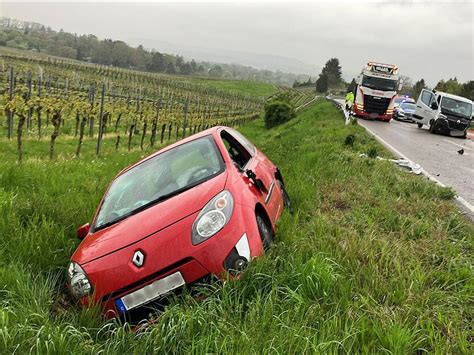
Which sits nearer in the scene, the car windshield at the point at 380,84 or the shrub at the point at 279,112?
the car windshield at the point at 380,84

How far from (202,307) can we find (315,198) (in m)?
3.54

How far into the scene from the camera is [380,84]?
2516 cm

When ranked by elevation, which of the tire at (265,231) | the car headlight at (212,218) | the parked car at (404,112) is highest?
the parked car at (404,112)

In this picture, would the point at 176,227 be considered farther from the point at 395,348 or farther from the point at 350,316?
the point at 395,348

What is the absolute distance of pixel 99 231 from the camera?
13.6 ft

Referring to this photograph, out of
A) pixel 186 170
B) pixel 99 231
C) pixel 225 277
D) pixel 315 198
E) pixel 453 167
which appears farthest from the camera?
pixel 453 167

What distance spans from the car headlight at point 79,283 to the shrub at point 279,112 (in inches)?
1323

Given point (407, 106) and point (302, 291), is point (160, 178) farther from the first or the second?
point (407, 106)

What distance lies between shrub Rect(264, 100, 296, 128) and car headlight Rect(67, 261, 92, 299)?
33616 mm

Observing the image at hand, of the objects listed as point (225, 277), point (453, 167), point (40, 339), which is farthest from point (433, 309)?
point (453, 167)

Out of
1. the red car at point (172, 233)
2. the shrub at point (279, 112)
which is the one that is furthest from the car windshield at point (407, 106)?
the red car at point (172, 233)

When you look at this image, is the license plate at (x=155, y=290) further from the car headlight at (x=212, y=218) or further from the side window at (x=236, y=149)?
the side window at (x=236, y=149)

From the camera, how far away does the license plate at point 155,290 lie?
335 centimetres

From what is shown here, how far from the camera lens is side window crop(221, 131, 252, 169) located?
5415mm
